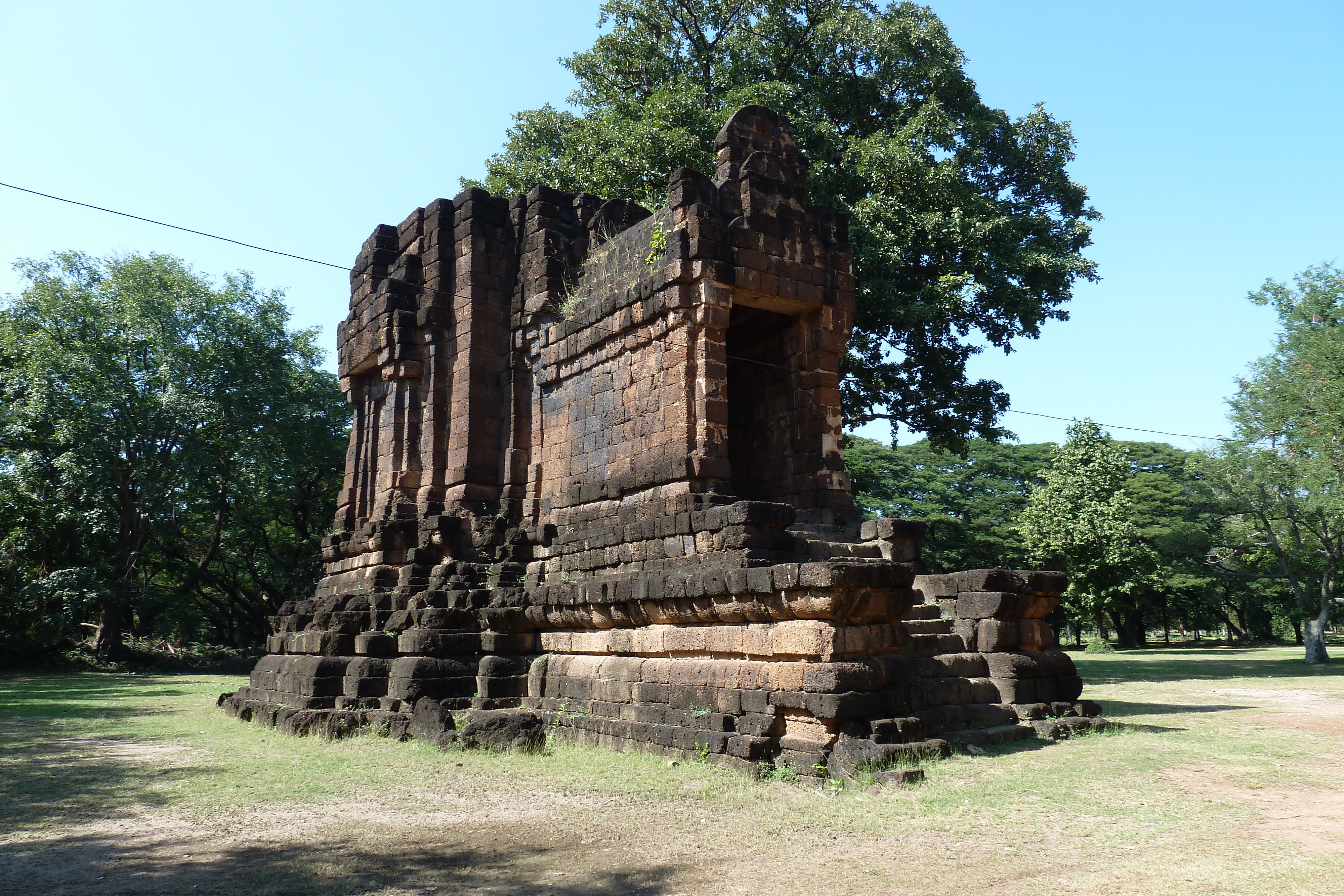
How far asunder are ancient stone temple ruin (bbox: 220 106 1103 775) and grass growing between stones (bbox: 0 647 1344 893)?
0.65 m

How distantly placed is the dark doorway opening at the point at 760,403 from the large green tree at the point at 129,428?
19.6 metres

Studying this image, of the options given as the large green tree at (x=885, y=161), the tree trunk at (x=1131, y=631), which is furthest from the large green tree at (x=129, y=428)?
the tree trunk at (x=1131, y=631)

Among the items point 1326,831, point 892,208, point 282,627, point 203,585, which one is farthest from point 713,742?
point 203,585

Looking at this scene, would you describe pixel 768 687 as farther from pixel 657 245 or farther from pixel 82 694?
pixel 82 694

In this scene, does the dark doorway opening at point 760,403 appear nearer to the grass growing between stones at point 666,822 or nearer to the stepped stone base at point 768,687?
the stepped stone base at point 768,687

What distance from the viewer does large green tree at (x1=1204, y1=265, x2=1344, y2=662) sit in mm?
21562

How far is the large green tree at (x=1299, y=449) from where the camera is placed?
70.7 ft

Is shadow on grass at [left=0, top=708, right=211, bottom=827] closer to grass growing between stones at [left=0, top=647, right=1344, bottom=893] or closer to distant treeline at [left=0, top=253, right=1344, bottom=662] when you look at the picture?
grass growing between stones at [left=0, top=647, right=1344, bottom=893]

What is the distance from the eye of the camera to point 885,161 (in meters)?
16.9

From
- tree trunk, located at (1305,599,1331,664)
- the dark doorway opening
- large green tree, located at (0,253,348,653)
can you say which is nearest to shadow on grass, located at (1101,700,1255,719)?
the dark doorway opening

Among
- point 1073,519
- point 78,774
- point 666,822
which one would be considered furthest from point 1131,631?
point 78,774

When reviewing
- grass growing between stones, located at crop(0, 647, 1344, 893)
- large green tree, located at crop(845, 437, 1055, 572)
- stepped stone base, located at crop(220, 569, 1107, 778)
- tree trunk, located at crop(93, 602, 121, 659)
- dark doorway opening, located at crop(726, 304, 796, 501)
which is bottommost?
grass growing between stones, located at crop(0, 647, 1344, 893)

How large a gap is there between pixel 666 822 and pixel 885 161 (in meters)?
14.2

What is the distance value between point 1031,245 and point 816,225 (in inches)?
352
